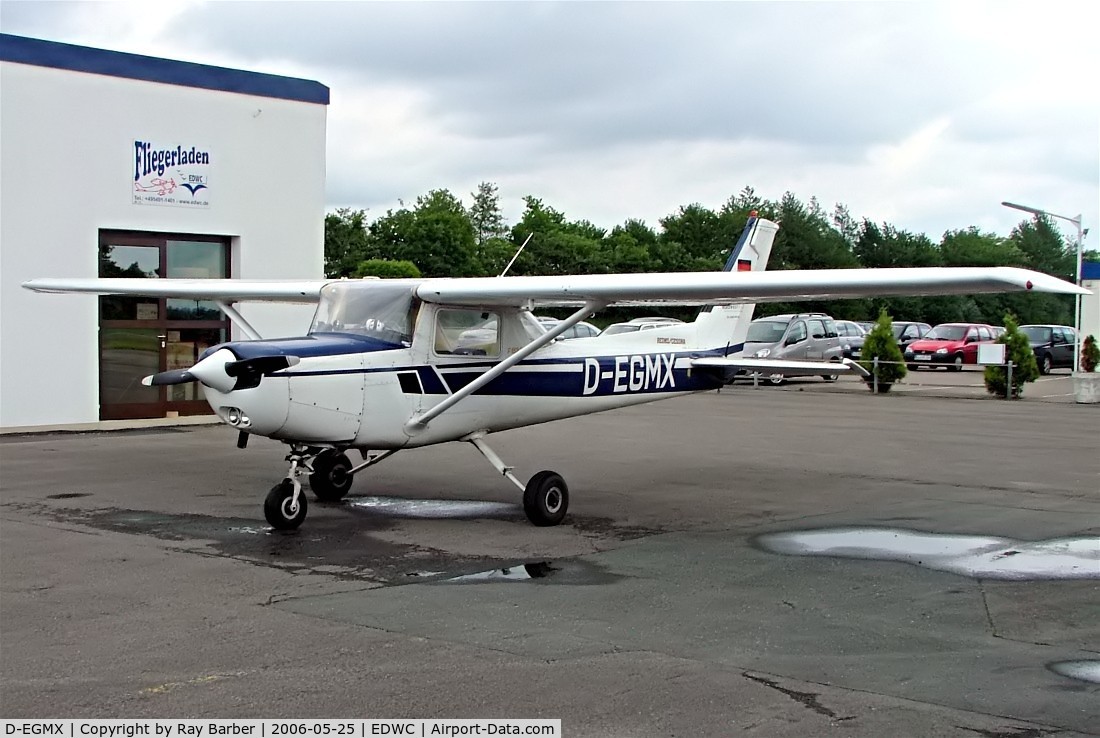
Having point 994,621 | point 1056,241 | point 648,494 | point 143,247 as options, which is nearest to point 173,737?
point 994,621

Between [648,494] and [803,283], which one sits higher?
[803,283]

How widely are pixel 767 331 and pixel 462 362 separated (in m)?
22.0

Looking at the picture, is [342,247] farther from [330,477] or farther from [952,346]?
[330,477]

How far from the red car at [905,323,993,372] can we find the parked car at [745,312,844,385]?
7.51 meters

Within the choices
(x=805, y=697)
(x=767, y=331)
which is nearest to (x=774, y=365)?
(x=805, y=697)

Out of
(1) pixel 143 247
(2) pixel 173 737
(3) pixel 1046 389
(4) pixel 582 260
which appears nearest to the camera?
(2) pixel 173 737

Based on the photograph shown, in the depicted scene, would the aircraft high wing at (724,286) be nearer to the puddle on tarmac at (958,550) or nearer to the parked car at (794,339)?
the puddle on tarmac at (958,550)

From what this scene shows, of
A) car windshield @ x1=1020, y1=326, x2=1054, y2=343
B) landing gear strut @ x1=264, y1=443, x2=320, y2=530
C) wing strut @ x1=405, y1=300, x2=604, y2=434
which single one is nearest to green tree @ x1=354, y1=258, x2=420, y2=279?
car windshield @ x1=1020, y1=326, x2=1054, y2=343

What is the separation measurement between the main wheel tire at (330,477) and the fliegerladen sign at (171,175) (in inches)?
366

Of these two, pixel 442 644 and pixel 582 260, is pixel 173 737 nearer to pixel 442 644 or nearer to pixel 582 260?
pixel 442 644

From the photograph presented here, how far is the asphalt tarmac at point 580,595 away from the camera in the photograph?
212 inches

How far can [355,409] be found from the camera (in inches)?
390

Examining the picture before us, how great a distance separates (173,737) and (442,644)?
181 centimetres

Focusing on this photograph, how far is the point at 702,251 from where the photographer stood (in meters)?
70.9
